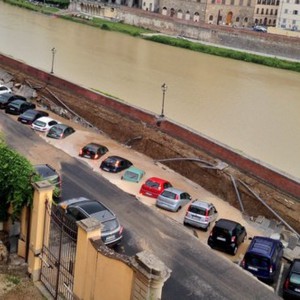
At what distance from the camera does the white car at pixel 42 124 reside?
25.2 meters

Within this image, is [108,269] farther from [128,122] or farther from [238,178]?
[128,122]

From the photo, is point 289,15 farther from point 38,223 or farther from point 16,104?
point 38,223

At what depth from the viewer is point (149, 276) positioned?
757 centimetres

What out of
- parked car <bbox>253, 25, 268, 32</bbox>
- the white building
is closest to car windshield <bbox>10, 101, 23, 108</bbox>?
parked car <bbox>253, 25, 268, 32</bbox>

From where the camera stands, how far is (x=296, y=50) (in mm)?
57281

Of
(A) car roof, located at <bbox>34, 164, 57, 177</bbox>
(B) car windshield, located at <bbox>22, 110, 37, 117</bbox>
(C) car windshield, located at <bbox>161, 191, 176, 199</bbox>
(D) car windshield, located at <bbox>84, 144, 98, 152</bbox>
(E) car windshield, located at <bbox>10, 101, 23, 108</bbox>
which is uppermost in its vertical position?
(A) car roof, located at <bbox>34, 164, 57, 177</bbox>

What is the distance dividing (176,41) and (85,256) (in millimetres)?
52630

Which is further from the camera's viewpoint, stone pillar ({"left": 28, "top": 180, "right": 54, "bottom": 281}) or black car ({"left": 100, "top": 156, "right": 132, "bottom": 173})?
black car ({"left": 100, "top": 156, "right": 132, "bottom": 173})

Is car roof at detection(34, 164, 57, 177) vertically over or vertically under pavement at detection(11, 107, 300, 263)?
over

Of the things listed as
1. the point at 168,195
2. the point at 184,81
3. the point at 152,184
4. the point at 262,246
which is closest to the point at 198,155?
the point at 152,184

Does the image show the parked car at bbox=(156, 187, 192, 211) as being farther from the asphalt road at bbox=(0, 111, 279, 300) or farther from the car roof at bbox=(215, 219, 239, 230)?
the car roof at bbox=(215, 219, 239, 230)

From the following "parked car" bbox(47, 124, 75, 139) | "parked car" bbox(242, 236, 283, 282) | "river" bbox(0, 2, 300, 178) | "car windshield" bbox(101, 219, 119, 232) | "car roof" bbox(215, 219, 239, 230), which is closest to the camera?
"car windshield" bbox(101, 219, 119, 232)

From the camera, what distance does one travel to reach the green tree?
10.6 meters

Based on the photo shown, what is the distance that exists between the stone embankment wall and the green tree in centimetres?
993
